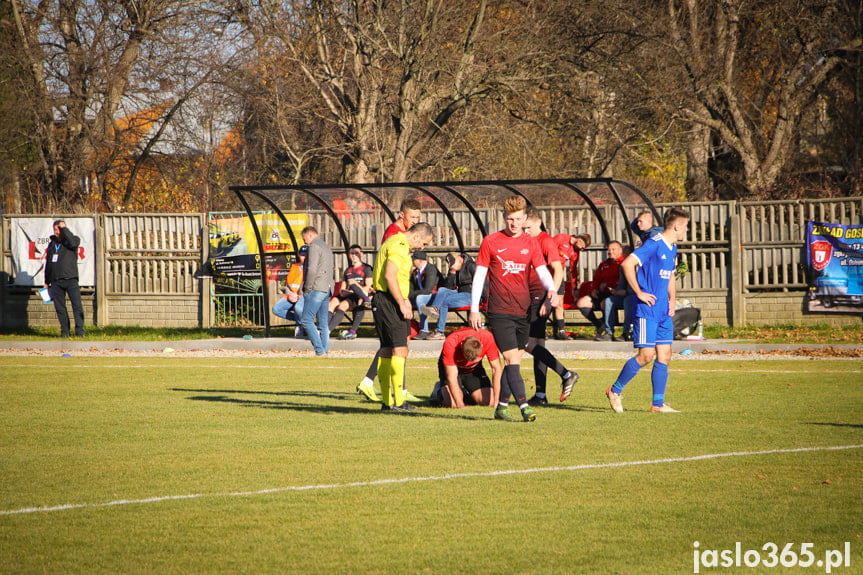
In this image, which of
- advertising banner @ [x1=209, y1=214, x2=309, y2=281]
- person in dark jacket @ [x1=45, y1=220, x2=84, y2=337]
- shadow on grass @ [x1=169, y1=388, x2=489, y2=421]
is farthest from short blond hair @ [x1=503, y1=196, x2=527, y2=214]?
person in dark jacket @ [x1=45, y1=220, x2=84, y2=337]

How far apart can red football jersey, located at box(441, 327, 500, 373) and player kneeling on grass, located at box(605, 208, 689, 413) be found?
4.28ft

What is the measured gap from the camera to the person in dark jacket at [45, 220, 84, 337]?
1862cm

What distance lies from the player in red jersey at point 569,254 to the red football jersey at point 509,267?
24.9 ft

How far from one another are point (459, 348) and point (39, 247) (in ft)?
48.7

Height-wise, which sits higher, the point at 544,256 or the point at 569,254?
the point at 569,254

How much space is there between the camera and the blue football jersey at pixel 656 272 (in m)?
8.91

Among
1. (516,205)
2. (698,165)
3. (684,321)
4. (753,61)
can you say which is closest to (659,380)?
(516,205)

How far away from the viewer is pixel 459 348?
30.7ft

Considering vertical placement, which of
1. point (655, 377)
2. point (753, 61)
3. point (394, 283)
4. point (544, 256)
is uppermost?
point (753, 61)

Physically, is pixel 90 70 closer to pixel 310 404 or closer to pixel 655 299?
pixel 310 404

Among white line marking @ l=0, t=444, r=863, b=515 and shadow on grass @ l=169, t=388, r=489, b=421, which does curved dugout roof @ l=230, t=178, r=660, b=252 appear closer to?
shadow on grass @ l=169, t=388, r=489, b=421

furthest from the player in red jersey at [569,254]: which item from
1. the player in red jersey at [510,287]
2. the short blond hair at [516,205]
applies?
the short blond hair at [516,205]

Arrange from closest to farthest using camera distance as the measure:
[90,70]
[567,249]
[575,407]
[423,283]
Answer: [575,407], [567,249], [423,283], [90,70]

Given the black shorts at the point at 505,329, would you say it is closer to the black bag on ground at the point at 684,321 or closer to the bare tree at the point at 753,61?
the black bag on ground at the point at 684,321
